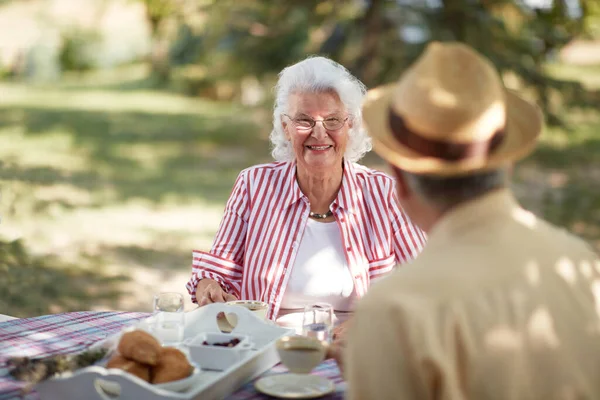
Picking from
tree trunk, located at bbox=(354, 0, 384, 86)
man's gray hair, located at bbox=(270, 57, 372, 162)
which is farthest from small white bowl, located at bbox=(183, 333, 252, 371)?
tree trunk, located at bbox=(354, 0, 384, 86)

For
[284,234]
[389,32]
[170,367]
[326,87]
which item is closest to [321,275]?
[284,234]

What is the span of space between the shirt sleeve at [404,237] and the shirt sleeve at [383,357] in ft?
5.86

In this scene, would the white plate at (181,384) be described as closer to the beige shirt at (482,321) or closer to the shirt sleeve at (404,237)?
the beige shirt at (482,321)

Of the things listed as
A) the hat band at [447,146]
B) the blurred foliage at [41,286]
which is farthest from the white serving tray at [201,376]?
the blurred foliage at [41,286]

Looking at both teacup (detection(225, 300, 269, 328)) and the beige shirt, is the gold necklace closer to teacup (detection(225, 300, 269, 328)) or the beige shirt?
teacup (detection(225, 300, 269, 328))

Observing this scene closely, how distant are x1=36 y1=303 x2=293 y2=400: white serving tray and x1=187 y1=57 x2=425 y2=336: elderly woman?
632mm

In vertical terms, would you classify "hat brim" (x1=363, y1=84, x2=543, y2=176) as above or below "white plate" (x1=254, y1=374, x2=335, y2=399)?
above

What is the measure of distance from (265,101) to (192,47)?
960cm

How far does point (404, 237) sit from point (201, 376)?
136 cm

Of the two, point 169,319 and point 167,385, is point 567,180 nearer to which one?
point 169,319

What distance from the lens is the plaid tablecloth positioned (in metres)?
2.24

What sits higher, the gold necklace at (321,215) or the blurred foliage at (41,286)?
the gold necklace at (321,215)

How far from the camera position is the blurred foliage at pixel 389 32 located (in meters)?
10.7

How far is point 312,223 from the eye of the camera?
342 centimetres
